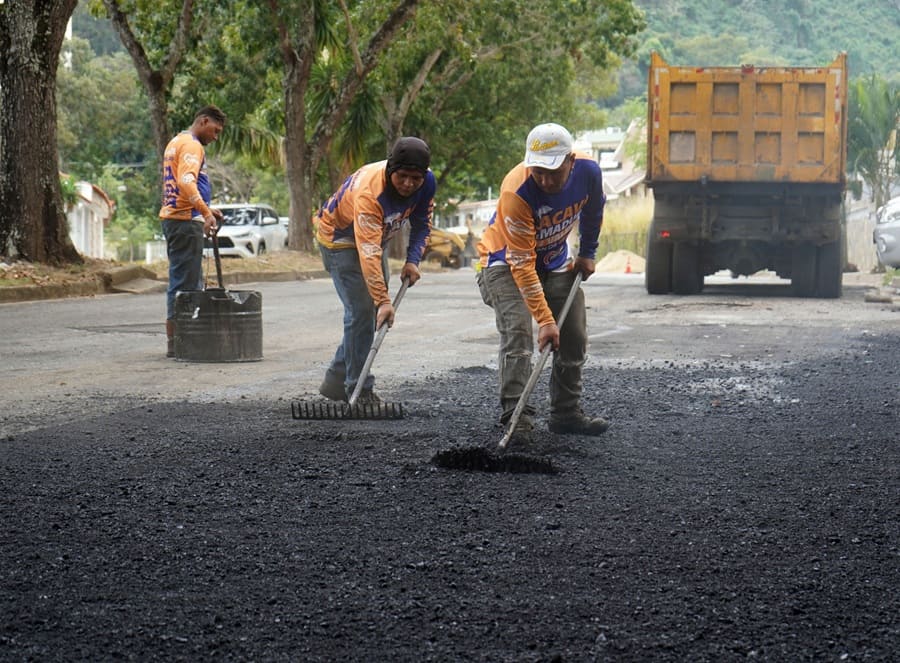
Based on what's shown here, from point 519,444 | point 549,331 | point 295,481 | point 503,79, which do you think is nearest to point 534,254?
point 549,331

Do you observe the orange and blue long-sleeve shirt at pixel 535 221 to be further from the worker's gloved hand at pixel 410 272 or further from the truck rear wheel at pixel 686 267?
the truck rear wheel at pixel 686 267

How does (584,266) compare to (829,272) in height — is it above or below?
above

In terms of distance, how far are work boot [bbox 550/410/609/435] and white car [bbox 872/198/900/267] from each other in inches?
545

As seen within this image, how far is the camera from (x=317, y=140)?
2897 centimetres

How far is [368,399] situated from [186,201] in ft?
10.5

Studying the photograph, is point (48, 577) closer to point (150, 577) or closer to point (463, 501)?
point (150, 577)

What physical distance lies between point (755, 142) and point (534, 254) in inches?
505

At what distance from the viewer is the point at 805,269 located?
19.2 m

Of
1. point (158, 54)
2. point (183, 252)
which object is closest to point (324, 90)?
point (158, 54)

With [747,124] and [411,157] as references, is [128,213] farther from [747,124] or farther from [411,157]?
[411,157]

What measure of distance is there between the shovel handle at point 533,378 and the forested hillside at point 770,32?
4040 inches

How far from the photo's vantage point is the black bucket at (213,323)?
9641 mm

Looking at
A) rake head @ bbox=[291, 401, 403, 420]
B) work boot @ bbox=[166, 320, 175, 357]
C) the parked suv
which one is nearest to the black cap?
rake head @ bbox=[291, 401, 403, 420]

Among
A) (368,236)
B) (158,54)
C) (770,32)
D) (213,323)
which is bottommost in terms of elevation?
(213,323)
